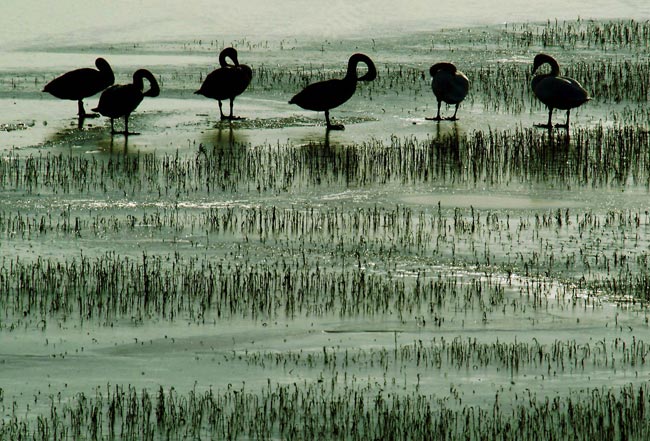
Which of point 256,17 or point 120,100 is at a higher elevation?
point 256,17

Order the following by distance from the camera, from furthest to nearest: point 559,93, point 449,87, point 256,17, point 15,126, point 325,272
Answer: point 256,17 < point 449,87 < point 15,126 < point 559,93 < point 325,272

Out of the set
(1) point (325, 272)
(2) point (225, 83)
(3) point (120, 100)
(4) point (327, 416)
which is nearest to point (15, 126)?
(3) point (120, 100)

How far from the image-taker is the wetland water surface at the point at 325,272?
8.96 meters

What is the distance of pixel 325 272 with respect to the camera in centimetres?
1280

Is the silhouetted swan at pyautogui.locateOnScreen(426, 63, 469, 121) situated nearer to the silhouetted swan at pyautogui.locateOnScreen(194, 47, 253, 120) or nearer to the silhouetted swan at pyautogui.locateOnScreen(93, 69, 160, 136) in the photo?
the silhouetted swan at pyautogui.locateOnScreen(194, 47, 253, 120)

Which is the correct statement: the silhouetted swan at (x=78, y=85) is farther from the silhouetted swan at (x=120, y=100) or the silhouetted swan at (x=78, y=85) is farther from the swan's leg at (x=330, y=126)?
the swan's leg at (x=330, y=126)

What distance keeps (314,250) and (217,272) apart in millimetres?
1462

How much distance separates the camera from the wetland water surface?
353 inches

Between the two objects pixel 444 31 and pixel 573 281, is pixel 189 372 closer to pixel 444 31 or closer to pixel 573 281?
pixel 573 281

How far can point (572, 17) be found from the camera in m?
46.4

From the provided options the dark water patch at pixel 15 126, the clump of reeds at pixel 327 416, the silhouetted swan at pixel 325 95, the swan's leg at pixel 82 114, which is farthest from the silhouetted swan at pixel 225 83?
Result: the clump of reeds at pixel 327 416

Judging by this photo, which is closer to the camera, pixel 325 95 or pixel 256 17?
pixel 325 95

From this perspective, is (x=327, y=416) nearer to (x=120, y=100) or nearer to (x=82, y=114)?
(x=120, y=100)

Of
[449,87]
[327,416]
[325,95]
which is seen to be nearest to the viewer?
[327,416]
